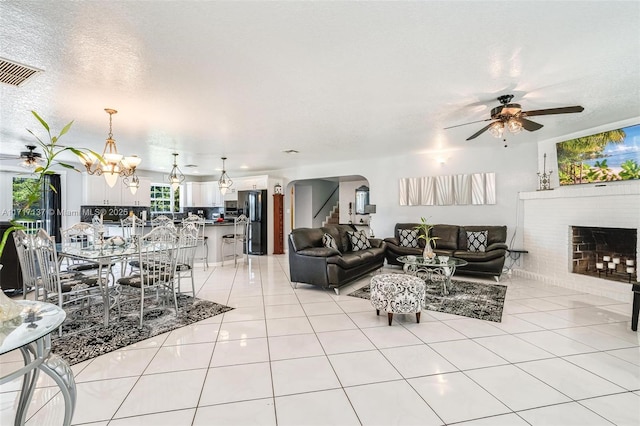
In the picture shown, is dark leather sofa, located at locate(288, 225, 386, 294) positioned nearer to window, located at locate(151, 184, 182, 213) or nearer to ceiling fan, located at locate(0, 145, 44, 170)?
ceiling fan, located at locate(0, 145, 44, 170)

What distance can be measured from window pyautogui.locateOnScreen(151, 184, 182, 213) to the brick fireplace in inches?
383

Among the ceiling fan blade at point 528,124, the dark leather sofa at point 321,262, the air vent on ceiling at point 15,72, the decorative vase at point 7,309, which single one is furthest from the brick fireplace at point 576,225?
the air vent on ceiling at point 15,72

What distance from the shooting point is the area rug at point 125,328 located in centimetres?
266

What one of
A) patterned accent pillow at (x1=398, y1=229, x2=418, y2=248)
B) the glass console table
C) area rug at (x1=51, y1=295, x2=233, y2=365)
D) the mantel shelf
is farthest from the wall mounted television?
the glass console table

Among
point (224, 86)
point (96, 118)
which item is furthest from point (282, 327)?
point (96, 118)

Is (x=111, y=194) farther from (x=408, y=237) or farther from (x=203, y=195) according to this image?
(x=408, y=237)

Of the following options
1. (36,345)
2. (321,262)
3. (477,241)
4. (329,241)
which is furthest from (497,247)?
(36,345)

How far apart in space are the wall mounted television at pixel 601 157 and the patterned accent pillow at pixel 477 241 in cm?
151

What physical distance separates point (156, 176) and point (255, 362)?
27.8 ft

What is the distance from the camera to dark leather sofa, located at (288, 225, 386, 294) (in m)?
4.49

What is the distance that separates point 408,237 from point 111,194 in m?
7.64

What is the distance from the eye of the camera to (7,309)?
143cm

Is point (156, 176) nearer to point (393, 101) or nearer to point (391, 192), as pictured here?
point (391, 192)

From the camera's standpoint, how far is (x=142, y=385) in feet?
6.93
